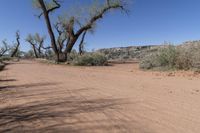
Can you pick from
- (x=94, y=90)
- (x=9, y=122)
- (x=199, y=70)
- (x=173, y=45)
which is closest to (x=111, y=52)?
(x=173, y=45)

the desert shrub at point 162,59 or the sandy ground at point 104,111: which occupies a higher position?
the desert shrub at point 162,59

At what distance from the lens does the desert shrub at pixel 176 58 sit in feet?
47.5

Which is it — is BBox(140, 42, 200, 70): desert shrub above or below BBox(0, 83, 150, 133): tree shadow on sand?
above

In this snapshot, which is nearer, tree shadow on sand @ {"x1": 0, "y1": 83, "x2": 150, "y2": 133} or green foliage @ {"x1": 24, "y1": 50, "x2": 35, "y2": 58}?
tree shadow on sand @ {"x1": 0, "y1": 83, "x2": 150, "y2": 133}

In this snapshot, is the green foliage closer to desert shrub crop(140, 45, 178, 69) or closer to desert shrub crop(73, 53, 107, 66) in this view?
desert shrub crop(73, 53, 107, 66)

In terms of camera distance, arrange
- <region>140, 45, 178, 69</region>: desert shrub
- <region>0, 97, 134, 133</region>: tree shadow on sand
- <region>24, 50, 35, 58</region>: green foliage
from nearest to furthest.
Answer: <region>0, 97, 134, 133</region>: tree shadow on sand → <region>140, 45, 178, 69</region>: desert shrub → <region>24, 50, 35, 58</region>: green foliage

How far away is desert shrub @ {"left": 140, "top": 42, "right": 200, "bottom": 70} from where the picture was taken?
14469mm

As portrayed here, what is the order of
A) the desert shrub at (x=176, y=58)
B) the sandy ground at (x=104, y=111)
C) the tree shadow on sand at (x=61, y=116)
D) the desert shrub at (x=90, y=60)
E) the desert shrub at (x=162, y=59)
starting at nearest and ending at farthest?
the sandy ground at (x=104, y=111) → the tree shadow on sand at (x=61, y=116) → the desert shrub at (x=176, y=58) → the desert shrub at (x=162, y=59) → the desert shrub at (x=90, y=60)

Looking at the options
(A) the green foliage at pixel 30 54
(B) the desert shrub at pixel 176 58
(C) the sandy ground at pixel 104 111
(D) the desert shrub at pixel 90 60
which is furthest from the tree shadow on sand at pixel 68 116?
(A) the green foliage at pixel 30 54

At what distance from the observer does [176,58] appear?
50.8ft

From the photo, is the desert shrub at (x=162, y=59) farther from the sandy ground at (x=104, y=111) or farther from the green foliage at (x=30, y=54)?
the green foliage at (x=30, y=54)

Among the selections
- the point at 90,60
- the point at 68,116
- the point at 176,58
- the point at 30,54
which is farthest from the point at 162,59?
the point at 30,54

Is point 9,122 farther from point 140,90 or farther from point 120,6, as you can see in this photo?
point 120,6

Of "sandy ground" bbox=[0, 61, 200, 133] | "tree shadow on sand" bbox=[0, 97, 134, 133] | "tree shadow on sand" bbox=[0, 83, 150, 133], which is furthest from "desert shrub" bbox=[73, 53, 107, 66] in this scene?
"tree shadow on sand" bbox=[0, 97, 134, 133]
